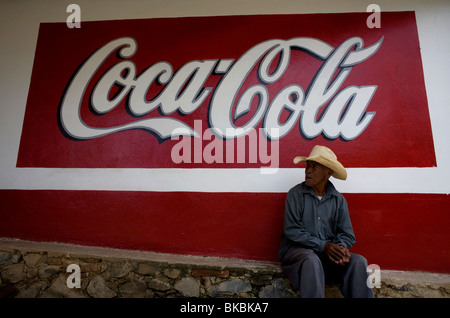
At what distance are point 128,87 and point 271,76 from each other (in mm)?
1752

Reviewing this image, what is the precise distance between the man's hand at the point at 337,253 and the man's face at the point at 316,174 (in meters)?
0.59

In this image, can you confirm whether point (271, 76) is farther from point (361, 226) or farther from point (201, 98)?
point (361, 226)

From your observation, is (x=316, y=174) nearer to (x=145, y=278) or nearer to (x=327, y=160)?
(x=327, y=160)

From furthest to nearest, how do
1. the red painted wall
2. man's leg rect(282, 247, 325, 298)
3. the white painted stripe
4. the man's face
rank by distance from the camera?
1. the white painted stripe
2. the red painted wall
3. the man's face
4. man's leg rect(282, 247, 325, 298)

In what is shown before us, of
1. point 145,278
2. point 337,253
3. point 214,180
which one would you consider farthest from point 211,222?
point 337,253

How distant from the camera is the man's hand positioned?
2438 millimetres

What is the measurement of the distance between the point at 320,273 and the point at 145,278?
175 cm

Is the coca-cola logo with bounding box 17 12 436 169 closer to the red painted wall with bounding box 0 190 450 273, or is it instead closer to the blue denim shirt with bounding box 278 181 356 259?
the red painted wall with bounding box 0 190 450 273

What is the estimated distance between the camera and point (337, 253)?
2.46 m

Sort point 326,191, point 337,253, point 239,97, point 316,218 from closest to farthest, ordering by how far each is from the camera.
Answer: point 337,253, point 316,218, point 326,191, point 239,97

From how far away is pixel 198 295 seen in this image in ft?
9.95

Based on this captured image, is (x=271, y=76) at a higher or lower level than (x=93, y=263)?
higher

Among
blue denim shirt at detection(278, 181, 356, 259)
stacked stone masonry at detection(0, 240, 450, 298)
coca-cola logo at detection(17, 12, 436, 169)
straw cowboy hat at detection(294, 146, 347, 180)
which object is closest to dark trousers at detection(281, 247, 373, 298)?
blue denim shirt at detection(278, 181, 356, 259)
